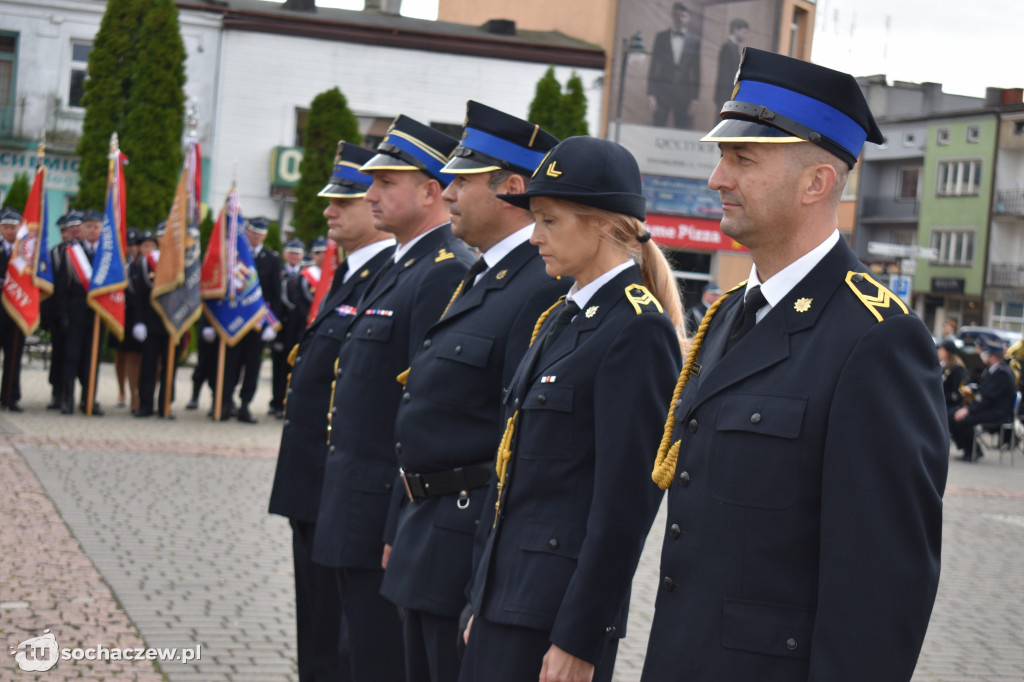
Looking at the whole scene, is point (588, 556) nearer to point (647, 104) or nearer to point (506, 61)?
point (506, 61)

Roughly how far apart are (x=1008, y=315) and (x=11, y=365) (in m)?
48.4

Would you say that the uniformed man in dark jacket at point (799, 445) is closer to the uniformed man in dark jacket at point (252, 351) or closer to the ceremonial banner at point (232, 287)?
the ceremonial banner at point (232, 287)

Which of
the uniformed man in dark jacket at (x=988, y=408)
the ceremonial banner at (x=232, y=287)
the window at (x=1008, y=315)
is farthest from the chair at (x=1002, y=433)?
the window at (x=1008, y=315)

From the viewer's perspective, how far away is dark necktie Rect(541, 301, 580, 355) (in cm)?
348

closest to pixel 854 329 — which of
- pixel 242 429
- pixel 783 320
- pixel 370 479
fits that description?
pixel 783 320

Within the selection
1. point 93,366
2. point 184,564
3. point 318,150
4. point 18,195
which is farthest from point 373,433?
point 318,150

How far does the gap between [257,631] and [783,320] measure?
14.7 ft

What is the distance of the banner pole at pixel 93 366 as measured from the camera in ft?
47.0

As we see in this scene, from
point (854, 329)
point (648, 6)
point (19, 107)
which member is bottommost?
point (854, 329)

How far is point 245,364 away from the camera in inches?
613

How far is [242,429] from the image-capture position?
14547 mm

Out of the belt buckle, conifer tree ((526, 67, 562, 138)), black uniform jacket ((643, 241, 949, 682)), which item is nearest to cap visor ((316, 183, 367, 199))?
the belt buckle

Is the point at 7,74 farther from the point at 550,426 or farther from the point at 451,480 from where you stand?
the point at 550,426

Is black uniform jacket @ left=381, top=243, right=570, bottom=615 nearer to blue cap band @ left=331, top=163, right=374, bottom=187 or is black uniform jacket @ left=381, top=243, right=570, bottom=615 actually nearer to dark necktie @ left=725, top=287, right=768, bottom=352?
dark necktie @ left=725, top=287, right=768, bottom=352
